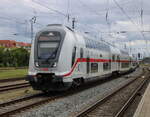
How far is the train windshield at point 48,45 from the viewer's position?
574 inches

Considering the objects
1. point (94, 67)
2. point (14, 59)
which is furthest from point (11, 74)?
point (14, 59)

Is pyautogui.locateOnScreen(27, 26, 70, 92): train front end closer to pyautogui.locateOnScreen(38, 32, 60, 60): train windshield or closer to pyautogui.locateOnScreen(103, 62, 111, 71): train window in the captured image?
pyautogui.locateOnScreen(38, 32, 60, 60): train windshield

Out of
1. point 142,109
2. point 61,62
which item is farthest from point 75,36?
point 142,109

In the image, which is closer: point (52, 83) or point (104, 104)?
point (104, 104)

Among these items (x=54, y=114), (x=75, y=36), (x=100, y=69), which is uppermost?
(x=75, y=36)

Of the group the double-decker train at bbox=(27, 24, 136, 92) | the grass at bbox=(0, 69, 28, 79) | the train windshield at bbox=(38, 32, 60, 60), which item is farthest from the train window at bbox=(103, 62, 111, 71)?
the grass at bbox=(0, 69, 28, 79)

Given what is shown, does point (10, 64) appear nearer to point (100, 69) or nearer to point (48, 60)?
point (100, 69)

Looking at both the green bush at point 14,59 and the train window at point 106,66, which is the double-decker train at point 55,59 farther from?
the green bush at point 14,59

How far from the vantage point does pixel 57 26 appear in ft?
52.2

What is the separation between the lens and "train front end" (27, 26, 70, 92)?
14.4 metres

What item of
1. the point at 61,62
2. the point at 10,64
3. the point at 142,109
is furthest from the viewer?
the point at 10,64

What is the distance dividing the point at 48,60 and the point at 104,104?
12.7 feet

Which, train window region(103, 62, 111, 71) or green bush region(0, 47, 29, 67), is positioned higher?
green bush region(0, 47, 29, 67)

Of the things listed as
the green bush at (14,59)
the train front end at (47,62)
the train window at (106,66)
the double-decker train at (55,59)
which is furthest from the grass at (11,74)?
the green bush at (14,59)
